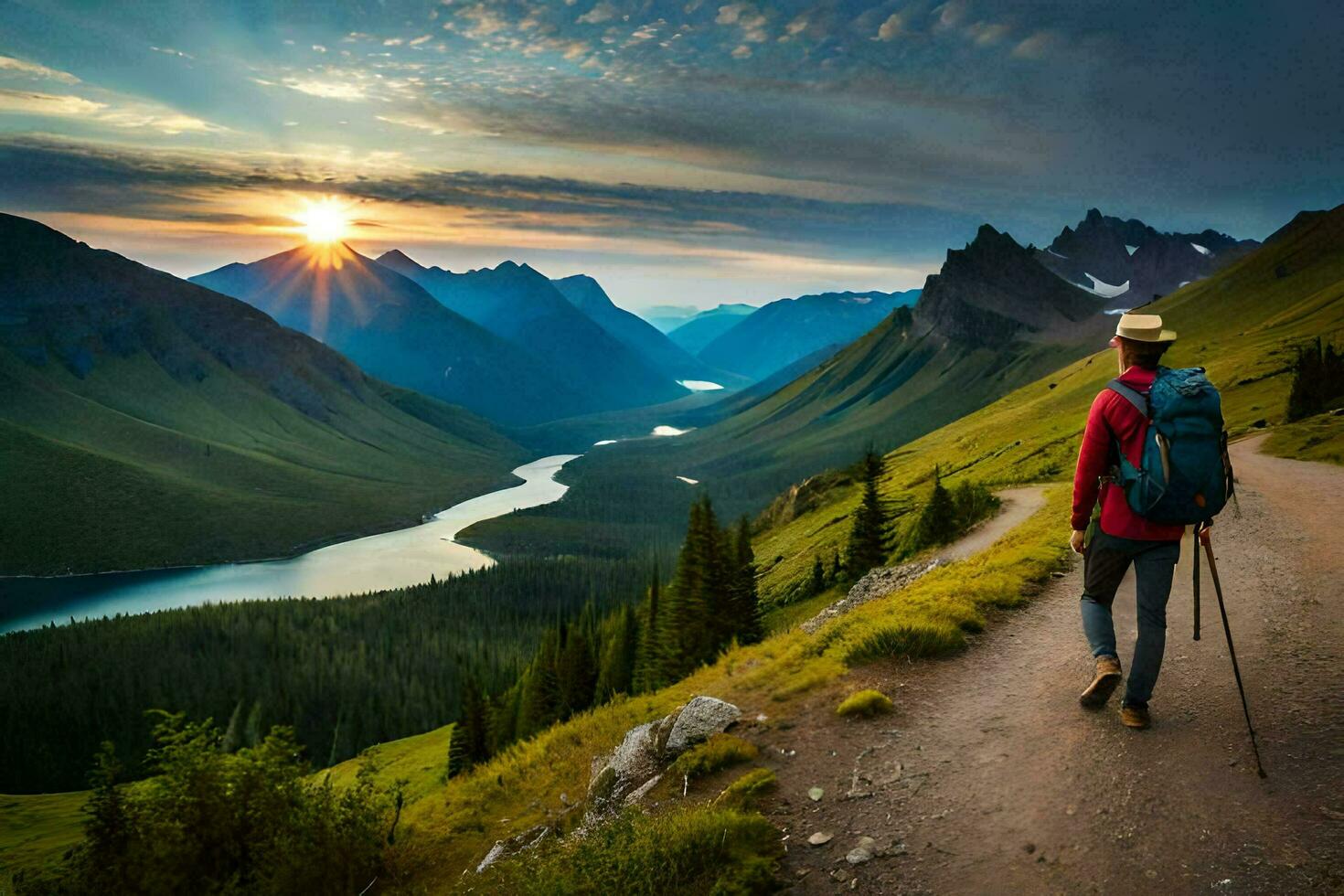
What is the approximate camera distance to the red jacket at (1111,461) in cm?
934

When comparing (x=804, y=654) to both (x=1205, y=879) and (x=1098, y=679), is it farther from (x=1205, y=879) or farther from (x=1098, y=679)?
(x=1205, y=879)

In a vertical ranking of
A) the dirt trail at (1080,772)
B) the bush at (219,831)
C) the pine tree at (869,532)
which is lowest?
the pine tree at (869,532)

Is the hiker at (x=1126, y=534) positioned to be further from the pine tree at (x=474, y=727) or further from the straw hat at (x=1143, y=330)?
the pine tree at (x=474, y=727)

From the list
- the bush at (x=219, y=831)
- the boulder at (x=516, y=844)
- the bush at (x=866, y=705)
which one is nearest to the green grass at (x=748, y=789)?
the bush at (x=866, y=705)

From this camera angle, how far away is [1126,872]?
7117mm

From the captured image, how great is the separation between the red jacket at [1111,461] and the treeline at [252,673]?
10868 centimetres

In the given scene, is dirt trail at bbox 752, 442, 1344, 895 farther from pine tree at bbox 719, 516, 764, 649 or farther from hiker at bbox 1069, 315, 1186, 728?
pine tree at bbox 719, 516, 764, 649

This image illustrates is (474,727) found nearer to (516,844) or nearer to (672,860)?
(516,844)

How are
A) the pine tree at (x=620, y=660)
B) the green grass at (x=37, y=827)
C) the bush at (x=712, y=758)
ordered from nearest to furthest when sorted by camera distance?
the bush at (x=712, y=758) < the pine tree at (x=620, y=660) < the green grass at (x=37, y=827)

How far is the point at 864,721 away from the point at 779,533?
350 ft

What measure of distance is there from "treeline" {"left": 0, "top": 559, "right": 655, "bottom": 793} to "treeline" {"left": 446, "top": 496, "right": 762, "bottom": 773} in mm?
44186

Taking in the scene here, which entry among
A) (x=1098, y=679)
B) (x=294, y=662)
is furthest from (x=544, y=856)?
(x=294, y=662)

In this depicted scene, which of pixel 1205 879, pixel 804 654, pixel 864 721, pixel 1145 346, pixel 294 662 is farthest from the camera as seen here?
pixel 294 662

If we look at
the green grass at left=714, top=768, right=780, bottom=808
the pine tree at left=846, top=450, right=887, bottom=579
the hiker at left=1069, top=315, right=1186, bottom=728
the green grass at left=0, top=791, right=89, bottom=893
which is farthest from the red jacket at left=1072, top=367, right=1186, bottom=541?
the green grass at left=0, top=791, right=89, bottom=893
